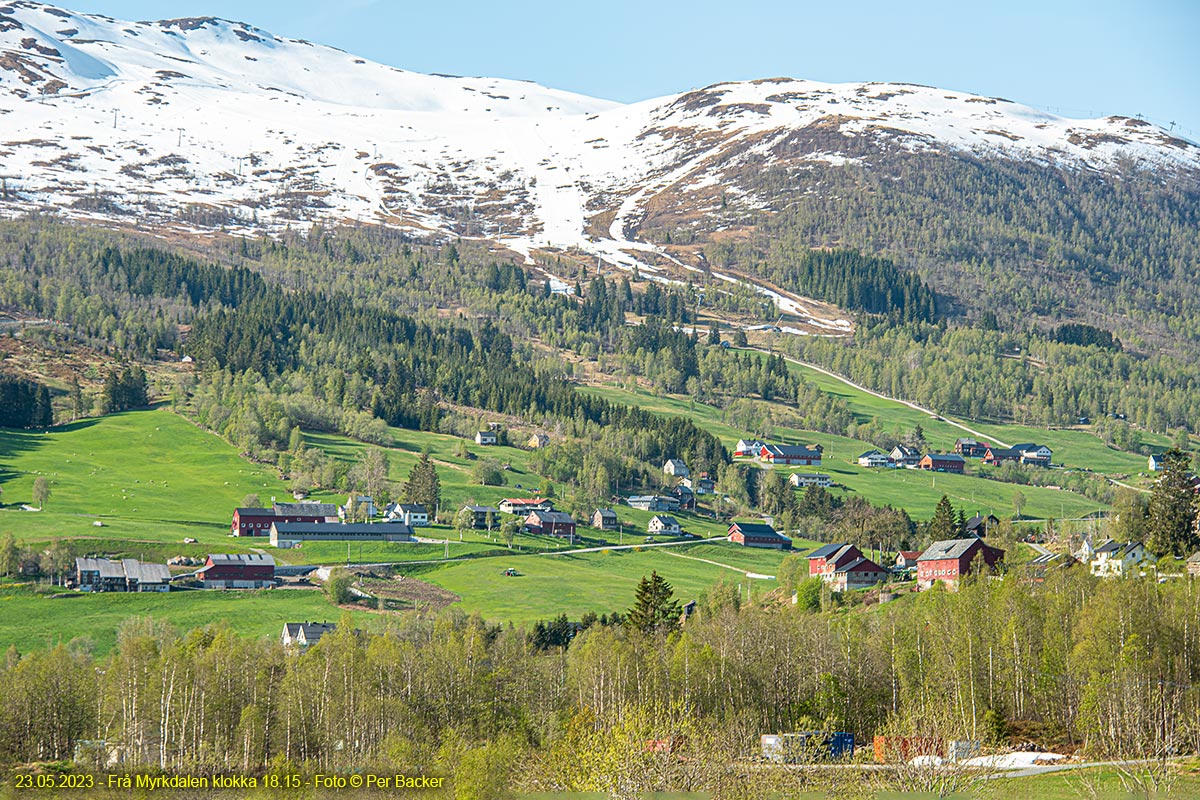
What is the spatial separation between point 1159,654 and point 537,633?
53582mm

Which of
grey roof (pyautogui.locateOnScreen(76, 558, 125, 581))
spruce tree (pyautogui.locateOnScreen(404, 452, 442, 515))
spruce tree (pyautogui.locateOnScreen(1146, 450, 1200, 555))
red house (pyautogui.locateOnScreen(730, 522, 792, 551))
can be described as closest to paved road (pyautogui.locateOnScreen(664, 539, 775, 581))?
red house (pyautogui.locateOnScreen(730, 522, 792, 551))

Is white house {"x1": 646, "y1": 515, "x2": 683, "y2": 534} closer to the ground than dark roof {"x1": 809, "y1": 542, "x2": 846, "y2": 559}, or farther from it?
closer to the ground

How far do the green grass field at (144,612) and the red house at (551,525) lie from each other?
4867 centimetres

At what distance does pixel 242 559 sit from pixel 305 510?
87.8ft

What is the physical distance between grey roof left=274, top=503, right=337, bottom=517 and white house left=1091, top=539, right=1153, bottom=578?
9939cm

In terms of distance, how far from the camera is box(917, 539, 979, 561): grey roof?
417ft

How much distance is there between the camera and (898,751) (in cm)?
6328

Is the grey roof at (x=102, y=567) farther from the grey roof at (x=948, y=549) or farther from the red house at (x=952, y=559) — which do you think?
the grey roof at (x=948, y=549)

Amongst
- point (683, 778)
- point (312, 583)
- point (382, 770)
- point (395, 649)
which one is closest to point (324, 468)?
point (312, 583)

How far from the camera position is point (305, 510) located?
→ 584 feet

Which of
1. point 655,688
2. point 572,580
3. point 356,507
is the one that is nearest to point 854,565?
point 572,580

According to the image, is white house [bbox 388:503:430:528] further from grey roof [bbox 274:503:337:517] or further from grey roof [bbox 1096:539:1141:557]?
grey roof [bbox 1096:539:1141:557]

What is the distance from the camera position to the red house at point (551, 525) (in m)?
189

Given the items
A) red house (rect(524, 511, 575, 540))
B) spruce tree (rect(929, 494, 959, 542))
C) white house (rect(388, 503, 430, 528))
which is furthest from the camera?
red house (rect(524, 511, 575, 540))
